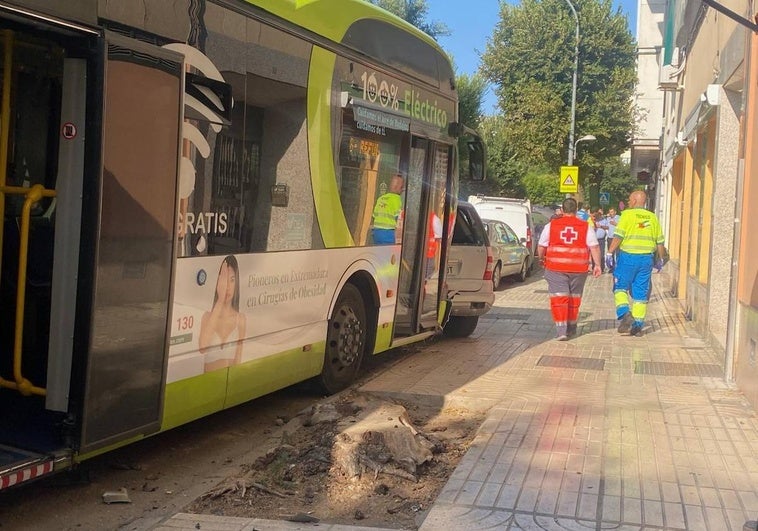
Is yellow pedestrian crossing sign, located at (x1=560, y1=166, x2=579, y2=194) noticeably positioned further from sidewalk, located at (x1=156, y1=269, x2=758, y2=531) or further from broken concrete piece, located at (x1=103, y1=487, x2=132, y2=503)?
broken concrete piece, located at (x1=103, y1=487, x2=132, y2=503)

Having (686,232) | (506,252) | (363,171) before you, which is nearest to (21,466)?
(363,171)

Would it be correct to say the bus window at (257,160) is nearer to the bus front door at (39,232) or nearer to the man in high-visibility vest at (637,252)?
the bus front door at (39,232)

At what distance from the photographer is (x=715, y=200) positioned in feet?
35.9

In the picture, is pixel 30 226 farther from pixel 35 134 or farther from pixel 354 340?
pixel 354 340

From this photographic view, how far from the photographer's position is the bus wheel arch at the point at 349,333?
774 cm

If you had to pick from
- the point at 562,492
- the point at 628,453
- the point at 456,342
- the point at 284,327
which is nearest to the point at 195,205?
the point at 284,327

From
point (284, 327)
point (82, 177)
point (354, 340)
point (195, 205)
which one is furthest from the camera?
point (354, 340)

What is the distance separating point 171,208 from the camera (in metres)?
5.03

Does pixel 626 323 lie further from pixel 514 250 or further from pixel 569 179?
pixel 569 179

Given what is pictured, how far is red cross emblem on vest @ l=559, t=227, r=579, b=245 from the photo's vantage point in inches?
452

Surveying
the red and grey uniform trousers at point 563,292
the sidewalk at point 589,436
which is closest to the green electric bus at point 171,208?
the sidewalk at point 589,436

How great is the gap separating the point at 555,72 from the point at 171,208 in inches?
1270

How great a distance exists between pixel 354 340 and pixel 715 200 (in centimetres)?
541

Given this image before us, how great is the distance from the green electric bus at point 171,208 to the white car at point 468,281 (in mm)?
3859
